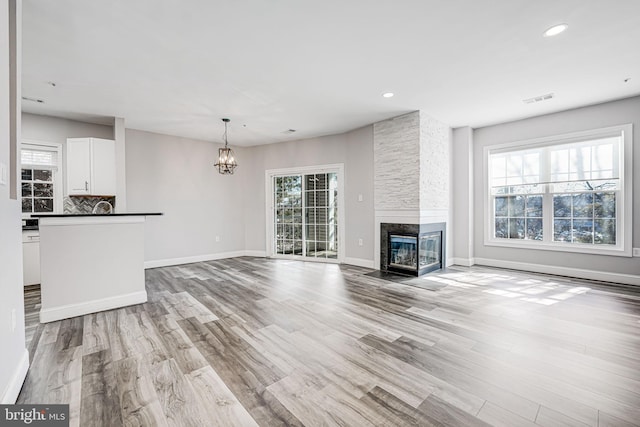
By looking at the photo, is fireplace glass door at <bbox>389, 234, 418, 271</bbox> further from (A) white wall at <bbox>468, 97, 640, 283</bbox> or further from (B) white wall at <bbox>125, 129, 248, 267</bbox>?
(B) white wall at <bbox>125, 129, 248, 267</bbox>

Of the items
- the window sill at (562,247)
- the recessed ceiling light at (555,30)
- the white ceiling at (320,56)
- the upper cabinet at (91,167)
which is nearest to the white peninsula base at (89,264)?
the white ceiling at (320,56)

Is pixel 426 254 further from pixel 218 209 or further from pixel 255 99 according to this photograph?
pixel 218 209

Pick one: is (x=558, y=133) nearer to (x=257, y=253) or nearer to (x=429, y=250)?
(x=429, y=250)

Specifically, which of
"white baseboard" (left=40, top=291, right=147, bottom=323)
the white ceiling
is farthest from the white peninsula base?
the white ceiling

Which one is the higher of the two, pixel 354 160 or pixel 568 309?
pixel 354 160

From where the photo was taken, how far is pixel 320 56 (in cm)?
293

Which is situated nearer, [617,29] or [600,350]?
[600,350]

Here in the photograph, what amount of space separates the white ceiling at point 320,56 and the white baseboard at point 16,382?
2659 millimetres

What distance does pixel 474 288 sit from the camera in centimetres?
396

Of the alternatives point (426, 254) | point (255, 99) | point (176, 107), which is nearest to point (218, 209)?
point (176, 107)

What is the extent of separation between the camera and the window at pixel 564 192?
420 centimetres

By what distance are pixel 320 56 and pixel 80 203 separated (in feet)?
15.8

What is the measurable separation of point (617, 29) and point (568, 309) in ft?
9.27

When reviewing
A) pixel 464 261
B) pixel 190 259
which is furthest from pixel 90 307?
pixel 464 261
